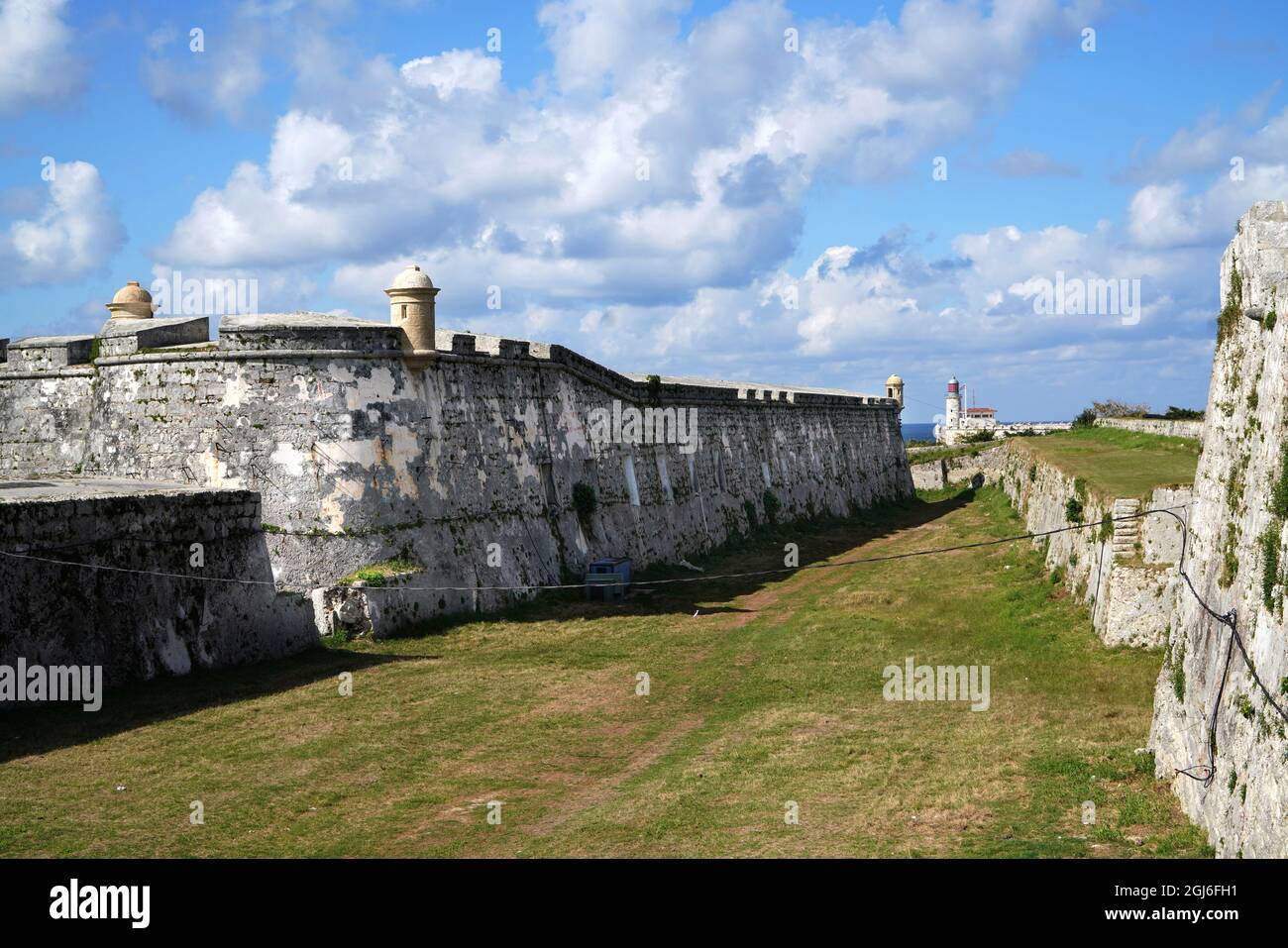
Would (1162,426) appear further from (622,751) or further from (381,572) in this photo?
(622,751)

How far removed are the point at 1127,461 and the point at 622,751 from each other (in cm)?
2176

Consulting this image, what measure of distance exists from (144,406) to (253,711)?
9600mm

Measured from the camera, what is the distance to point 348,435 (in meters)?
22.8

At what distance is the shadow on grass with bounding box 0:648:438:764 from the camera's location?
14.7 meters

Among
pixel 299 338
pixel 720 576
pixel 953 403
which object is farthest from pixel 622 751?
pixel 953 403

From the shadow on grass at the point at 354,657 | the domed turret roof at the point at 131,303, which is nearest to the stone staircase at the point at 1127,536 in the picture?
the shadow on grass at the point at 354,657

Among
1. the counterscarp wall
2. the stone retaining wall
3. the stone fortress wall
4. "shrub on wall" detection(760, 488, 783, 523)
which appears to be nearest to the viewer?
the counterscarp wall

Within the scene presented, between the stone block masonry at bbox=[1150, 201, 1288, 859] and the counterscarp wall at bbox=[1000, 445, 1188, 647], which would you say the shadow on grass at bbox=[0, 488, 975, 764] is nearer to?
the counterscarp wall at bbox=[1000, 445, 1188, 647]

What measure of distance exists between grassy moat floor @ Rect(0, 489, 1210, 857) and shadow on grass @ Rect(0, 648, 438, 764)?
0.05 m

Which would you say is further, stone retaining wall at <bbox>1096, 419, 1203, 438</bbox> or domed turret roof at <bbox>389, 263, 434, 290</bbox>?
stone retaining wall at <bbox>1096, 419, 1203, 438</bbox>

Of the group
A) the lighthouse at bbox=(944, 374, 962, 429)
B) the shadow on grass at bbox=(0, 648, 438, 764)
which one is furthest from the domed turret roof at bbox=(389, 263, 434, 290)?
the lighthouse at bbox=(944, 374, 962, 429)

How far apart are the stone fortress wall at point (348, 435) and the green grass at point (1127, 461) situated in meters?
12.5

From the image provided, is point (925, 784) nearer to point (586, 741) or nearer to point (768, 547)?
point (586, 741)
